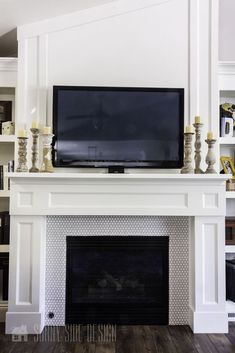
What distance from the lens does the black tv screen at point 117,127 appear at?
8.68 ft

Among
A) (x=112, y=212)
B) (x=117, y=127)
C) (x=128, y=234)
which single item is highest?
(x=117, y=127)

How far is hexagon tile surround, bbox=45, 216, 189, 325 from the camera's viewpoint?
270 centimetres

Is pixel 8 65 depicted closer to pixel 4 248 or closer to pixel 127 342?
pixel 4 248

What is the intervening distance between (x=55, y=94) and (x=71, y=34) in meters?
0.57

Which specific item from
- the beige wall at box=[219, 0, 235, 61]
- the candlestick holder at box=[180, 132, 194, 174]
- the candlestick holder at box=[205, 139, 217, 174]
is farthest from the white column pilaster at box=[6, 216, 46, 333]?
the beige wall at box=[219, 0, 235, 61]

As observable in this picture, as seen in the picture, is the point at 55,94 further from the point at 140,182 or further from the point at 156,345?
the point at 156,345

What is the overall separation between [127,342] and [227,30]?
2845 mm

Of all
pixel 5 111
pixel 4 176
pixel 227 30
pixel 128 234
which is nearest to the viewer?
pixel 128 234

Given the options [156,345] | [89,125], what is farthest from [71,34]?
[156,345]

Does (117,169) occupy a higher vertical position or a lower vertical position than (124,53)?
lower

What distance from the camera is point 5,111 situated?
2.95m

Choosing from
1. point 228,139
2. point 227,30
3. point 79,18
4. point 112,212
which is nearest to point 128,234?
point 112,212

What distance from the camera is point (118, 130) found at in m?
2.66

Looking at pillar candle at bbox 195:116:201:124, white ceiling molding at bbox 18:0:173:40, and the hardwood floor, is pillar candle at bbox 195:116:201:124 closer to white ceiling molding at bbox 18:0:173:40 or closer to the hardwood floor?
white ceiling molding at bbox 18:0:173:40
